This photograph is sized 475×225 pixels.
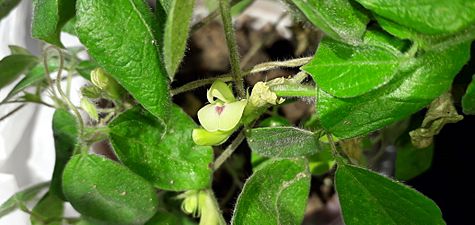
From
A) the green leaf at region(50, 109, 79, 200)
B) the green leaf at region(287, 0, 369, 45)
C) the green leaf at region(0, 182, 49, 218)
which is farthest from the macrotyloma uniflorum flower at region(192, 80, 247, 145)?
the green leaf at region(0, 182, 49, 218)

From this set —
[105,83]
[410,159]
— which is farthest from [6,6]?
[410,159]

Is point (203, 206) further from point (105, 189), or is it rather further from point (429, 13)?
point (429, 13)

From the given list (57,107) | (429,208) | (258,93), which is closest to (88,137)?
(57,107)

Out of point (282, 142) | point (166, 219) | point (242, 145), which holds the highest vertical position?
point (282, 142)

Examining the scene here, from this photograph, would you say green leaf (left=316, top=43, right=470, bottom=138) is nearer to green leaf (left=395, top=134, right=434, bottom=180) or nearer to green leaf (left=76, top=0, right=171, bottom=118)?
green leaf (left=76, top=0, right=171, bottom=118)

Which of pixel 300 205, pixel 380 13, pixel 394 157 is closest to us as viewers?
pixel 380 13

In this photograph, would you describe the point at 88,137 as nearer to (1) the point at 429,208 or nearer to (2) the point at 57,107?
(2) the point at 57,107
